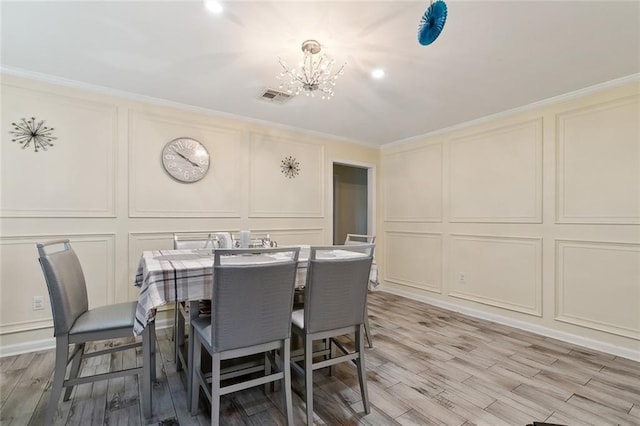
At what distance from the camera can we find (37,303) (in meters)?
2.60

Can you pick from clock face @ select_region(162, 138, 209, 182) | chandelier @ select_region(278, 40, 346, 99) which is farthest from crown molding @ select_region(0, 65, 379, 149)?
chandelier @ select_region(278, 40, 346, 99)

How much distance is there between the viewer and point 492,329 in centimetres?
318

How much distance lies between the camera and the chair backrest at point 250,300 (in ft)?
A: 4.62

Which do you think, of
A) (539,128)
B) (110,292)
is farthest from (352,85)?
(110,292)

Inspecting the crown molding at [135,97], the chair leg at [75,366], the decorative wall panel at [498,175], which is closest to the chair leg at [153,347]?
the chair leg at [75,366]

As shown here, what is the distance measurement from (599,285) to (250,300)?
3.19 metres

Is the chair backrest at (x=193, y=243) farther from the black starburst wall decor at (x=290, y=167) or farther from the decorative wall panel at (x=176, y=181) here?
the black starburst wall decor at (x=290, y=167)

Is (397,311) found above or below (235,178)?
below

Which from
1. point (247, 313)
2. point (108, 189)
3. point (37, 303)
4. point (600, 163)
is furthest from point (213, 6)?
point (600, 163)

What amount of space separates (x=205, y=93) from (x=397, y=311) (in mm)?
3331

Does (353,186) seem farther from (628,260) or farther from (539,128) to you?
(628,260)

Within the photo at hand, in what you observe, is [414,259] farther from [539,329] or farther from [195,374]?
[195,374]

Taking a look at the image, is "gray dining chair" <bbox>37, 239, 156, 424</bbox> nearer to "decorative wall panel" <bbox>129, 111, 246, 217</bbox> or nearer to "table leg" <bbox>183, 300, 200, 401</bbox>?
"table leg" <bbox>183, 300, 200, 401</bbox>

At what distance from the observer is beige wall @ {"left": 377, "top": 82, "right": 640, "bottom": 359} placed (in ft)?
8.61
